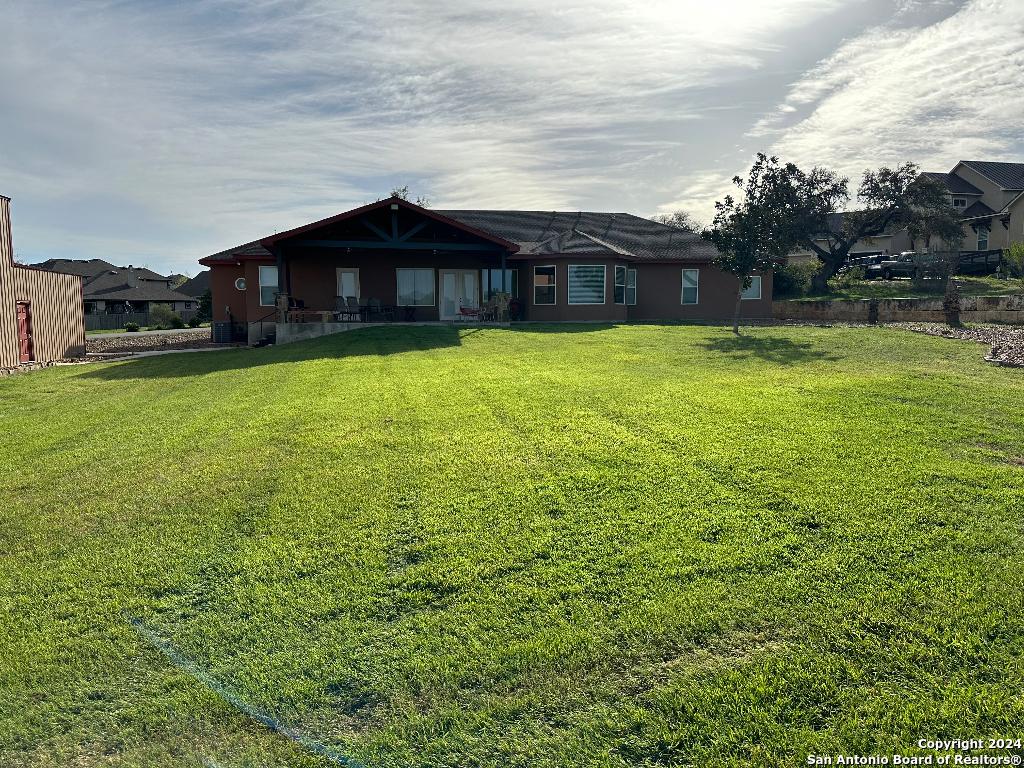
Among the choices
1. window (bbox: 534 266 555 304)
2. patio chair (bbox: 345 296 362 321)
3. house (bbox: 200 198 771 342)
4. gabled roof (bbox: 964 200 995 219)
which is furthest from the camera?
gabled roof (bbox: 964 200 995 219)

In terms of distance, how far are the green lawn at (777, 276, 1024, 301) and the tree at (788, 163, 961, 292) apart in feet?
6.14

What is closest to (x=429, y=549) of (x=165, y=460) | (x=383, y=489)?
(x=383, y=489)

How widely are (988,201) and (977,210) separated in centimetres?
135

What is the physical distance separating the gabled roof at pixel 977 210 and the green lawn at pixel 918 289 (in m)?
15.3

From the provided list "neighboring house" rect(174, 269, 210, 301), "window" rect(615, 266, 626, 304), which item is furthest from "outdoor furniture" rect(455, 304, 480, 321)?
"neighboring house" rect(174, 269, 210, 301)

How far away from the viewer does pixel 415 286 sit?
23.8m

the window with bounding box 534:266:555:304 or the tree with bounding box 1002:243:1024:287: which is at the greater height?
the tree with bounding box 1002:243:1024:287

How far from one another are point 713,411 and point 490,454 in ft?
10.6

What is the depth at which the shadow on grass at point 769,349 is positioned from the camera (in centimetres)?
1340

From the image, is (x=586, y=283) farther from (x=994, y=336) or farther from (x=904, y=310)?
(x=994, y=336)

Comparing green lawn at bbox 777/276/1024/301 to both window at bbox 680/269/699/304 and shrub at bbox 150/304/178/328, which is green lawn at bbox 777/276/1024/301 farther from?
shrub at bbox 150/304/178/328

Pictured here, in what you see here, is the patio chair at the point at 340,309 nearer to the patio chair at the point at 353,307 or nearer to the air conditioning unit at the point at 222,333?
the patio chair at the point at 353,307

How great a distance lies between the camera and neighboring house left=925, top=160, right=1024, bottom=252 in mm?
39031

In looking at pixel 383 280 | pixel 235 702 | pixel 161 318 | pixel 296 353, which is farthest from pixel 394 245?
pixel 161 318
